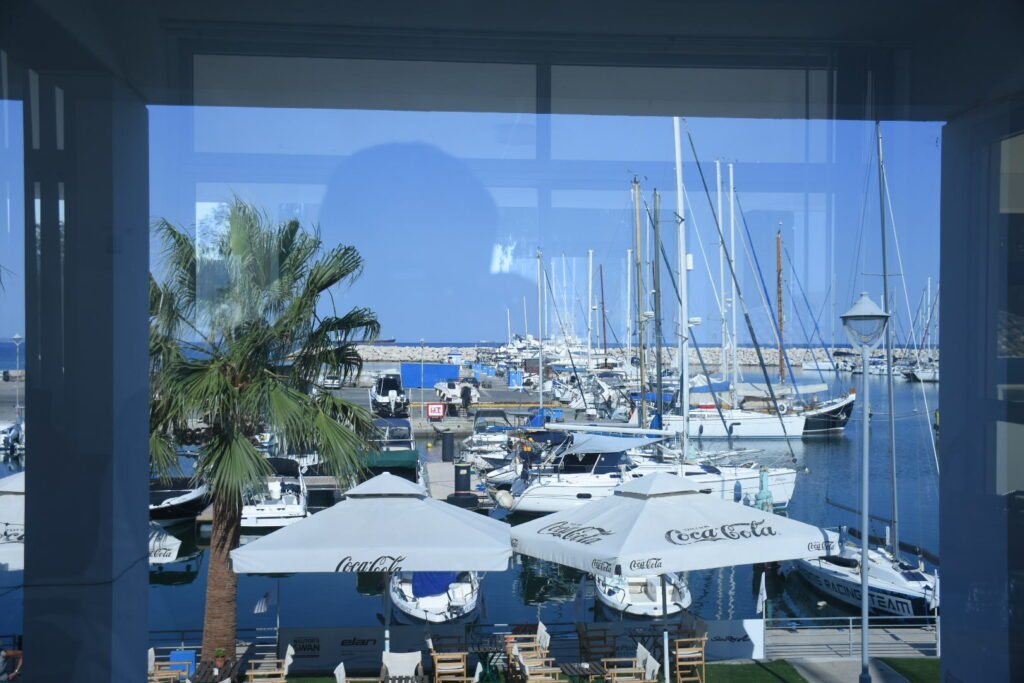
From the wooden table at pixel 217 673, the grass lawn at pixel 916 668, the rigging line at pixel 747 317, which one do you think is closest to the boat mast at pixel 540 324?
the rigging line at pixel 747 317

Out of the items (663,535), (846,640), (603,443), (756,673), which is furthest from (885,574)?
(663,535)

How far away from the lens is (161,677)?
16.3 feet

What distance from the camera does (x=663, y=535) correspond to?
4891 mm

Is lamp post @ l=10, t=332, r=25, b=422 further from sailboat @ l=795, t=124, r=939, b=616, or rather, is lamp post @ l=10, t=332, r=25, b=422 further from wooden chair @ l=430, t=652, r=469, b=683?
sailboat @ l=795, t=124, r=939, b=616

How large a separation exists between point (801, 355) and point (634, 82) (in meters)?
3.80

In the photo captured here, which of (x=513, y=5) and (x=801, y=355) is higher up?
(x=513, y=5)

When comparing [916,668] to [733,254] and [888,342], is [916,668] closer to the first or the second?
[888,342]

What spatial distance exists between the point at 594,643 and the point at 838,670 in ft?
4.96

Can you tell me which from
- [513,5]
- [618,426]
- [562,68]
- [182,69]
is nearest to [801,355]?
[618,426]

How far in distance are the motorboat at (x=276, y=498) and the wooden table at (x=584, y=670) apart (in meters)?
1.96

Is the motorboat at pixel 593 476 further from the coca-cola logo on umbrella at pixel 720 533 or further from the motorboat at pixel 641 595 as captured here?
the coca-cola logo on umbrella at pixel 720 533

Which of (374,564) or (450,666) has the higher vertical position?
(374,564)

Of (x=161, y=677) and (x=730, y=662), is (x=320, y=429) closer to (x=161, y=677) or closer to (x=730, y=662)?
(x=161, y=677)

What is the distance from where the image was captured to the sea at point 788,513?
224 inches
